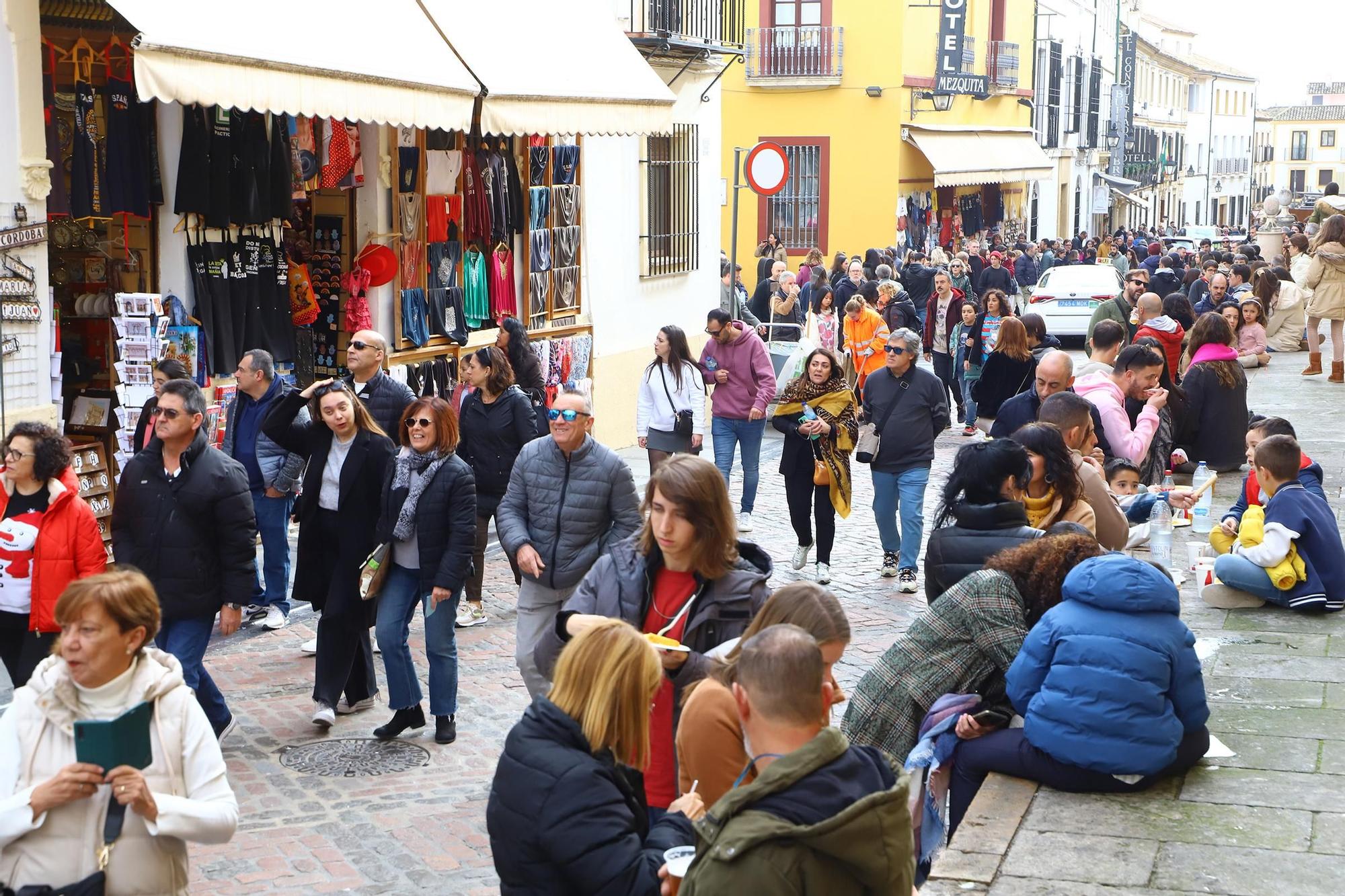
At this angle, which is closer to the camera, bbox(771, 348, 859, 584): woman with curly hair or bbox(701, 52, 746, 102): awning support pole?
bbox(771, 348, 859, 584): woman with curly hair

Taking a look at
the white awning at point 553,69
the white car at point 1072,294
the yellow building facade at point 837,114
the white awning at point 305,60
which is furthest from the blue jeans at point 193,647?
the yellow building facade at point 837,114

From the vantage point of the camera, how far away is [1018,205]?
1871 inches

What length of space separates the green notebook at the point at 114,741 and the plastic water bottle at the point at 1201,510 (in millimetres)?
7043

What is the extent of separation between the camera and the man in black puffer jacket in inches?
267

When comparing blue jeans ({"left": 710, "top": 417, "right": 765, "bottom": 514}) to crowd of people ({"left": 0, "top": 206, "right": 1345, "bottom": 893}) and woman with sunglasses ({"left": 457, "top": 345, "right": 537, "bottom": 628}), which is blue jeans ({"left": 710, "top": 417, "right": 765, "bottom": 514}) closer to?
crowd of people ({"left": 0, "top": 206, "right": 1345, "bottom": 893})

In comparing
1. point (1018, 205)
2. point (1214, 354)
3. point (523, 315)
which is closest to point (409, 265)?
point (523, 315)

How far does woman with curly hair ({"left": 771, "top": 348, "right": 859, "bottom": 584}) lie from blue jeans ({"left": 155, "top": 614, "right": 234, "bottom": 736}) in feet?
14.8

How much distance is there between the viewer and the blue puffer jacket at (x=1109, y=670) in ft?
17.2

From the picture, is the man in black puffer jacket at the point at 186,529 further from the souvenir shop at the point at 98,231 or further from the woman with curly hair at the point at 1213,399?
the woman with curly hair at the point at 1213,399

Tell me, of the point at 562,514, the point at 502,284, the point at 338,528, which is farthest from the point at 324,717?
the point at 502,284

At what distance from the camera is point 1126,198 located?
6250 centimetres

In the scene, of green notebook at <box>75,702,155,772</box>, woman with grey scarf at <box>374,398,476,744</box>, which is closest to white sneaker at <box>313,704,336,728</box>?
woman with grey scarf at <box>374,398,476,744</box>

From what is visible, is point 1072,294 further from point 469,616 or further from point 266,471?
point 266,471

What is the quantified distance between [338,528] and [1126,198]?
59.0 m
